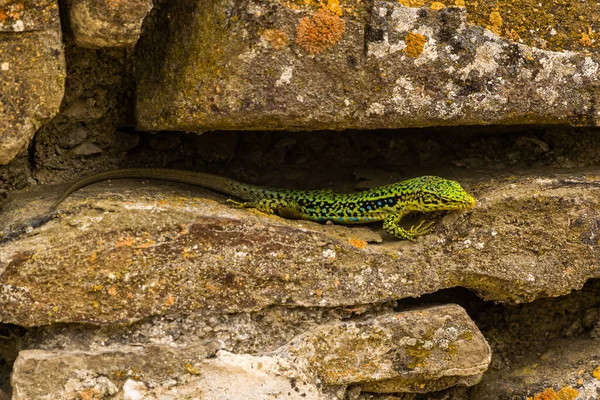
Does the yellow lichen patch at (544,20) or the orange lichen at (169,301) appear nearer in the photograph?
the orange lichen at (169,301)

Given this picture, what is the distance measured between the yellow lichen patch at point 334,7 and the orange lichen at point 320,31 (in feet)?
0.05

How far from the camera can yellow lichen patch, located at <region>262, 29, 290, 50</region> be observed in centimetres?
298

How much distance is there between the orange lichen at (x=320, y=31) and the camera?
9.86 feet

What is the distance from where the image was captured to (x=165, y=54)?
3176mm

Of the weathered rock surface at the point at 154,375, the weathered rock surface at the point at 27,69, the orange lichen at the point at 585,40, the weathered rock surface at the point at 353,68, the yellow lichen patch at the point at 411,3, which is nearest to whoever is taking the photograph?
the weathered rock surface at the point at 27,69

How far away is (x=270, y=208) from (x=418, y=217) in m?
0.83

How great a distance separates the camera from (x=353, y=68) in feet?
10.2

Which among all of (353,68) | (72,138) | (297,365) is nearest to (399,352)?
(297,365)

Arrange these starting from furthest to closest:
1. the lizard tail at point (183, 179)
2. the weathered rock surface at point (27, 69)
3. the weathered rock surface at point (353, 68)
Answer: the lizard tail at point (183, 179) < the weathered rock surface at point (353, 68) < the weathered rock surface at point (27, 69)

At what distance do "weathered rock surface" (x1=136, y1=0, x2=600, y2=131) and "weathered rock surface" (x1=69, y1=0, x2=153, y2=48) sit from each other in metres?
0.31

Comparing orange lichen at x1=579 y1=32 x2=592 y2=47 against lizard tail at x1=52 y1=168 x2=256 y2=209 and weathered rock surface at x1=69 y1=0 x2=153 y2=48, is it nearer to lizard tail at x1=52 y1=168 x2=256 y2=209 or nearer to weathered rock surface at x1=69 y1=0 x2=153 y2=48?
lizard tail at x1=52 y1=168 x2=256 y2=209

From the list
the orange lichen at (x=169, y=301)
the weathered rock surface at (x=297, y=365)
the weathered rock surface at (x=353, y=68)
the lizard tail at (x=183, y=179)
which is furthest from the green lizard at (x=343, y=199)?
the orange lichen at (x=169, y=301)

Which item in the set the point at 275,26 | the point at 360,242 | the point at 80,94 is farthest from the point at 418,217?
the point at 80,94

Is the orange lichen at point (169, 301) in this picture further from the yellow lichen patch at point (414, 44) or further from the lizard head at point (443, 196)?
the yellow lichen patch at point (414, 44)
